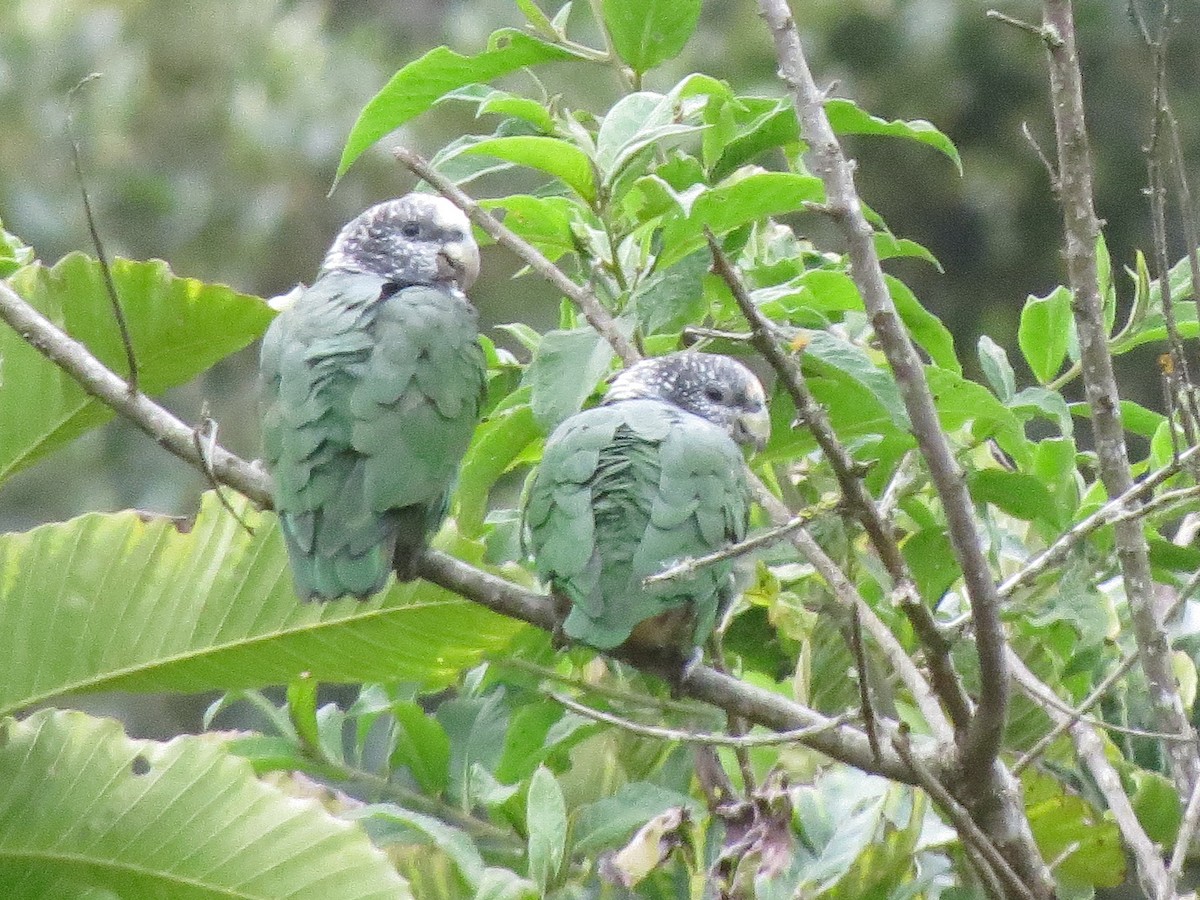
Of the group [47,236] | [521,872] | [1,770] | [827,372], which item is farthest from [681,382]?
[47,236]

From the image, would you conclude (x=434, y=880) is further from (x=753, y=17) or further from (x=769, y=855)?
(x=753, y=17)

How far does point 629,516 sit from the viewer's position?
2.46 m

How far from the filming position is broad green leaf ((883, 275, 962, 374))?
7.82 ft

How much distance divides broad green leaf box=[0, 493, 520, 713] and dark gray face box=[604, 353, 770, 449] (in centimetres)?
66

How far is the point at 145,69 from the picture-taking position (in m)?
6.50

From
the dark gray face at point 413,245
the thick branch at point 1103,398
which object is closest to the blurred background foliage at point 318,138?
the dark gray face at point 413,245

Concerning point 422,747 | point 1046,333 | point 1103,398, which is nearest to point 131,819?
point 422,747

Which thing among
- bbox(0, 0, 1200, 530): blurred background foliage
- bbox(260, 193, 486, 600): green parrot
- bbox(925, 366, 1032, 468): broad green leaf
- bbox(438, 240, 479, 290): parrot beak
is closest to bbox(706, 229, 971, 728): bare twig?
bbox(925, 366, 1032, 468): broad green leaf

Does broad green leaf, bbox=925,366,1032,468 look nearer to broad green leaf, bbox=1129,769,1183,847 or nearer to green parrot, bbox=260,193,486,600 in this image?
broad green leaf, bbox=1129,769,1183,847

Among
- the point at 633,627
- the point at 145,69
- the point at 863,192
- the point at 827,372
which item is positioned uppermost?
the point at 145,69

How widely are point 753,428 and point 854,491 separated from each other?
3.53 feet

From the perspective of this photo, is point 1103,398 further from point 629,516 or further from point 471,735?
point 471,735

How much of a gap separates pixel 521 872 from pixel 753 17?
214 inches

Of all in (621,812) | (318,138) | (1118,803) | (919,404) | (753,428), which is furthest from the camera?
(318,138)
